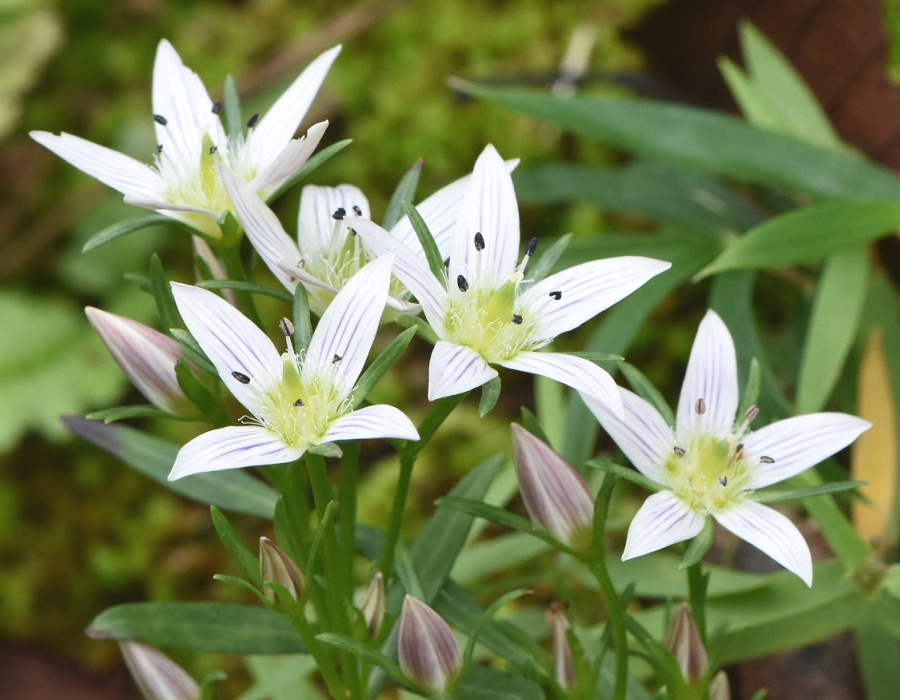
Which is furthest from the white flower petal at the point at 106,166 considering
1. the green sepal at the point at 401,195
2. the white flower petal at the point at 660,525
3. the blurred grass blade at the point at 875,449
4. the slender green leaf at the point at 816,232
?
the blurred grass blade at the point at 875,449

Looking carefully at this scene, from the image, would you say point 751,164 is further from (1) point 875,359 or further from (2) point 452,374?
(2) point 452,374

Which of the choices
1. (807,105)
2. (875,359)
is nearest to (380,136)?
(807,105)

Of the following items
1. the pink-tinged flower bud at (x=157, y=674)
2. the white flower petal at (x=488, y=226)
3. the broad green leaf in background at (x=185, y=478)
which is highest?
the white flower petal at (x=488, y=226)

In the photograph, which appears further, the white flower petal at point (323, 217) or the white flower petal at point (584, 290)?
the white flower petal at point (323, 217)

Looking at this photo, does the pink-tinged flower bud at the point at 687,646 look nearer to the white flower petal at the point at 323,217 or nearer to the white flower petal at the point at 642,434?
the white flower petal at the point at 642,434

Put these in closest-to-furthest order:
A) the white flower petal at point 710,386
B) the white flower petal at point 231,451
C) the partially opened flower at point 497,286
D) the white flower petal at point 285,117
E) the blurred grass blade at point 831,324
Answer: the white flower petal at point 231,451 → the partially opened flower at point 497,286 → the white flower petal at point 710,386 → the white flower petal at point 285,117 → the blurred grass blade at point 831,324

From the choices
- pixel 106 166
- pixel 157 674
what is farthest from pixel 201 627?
pixel 106 166
